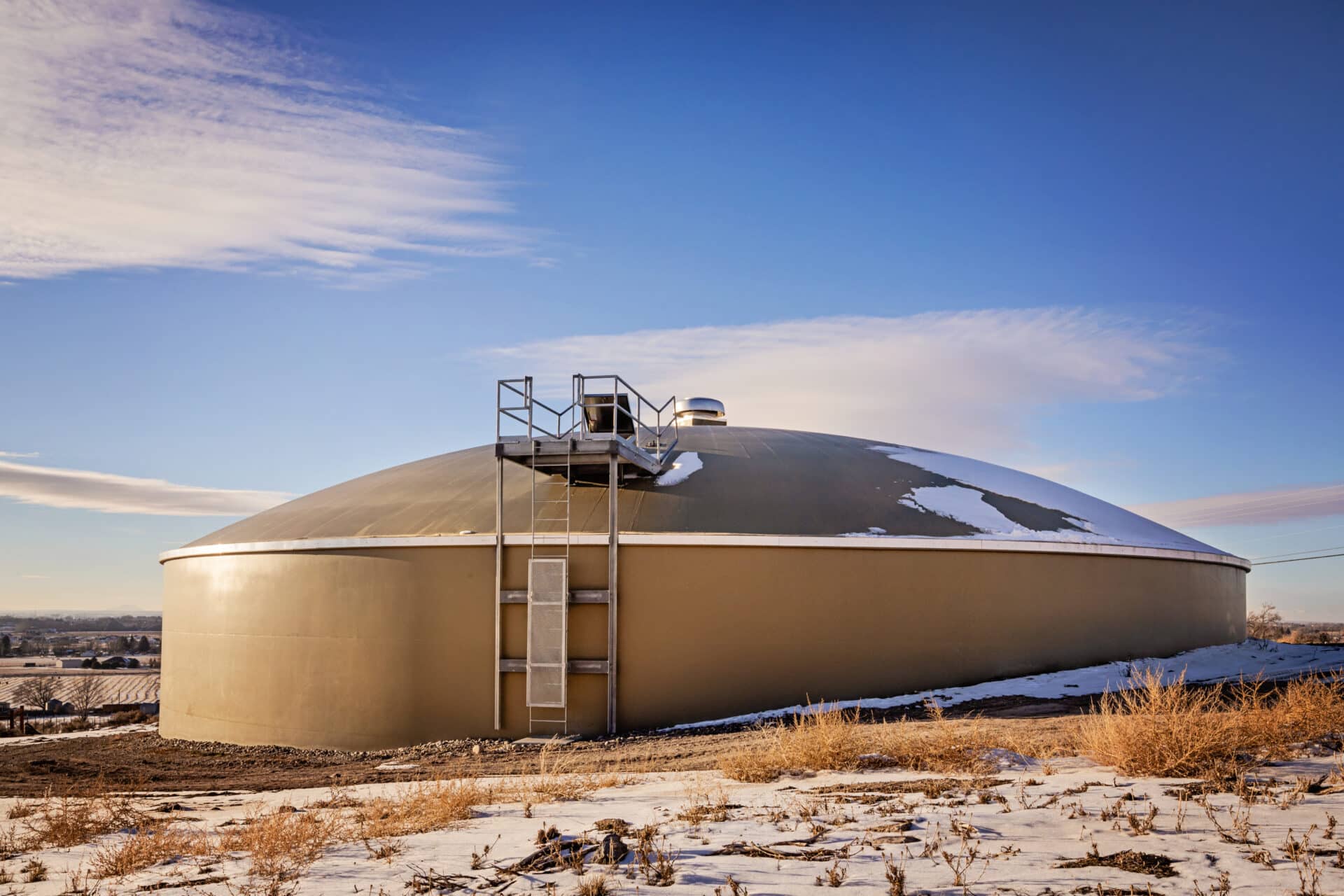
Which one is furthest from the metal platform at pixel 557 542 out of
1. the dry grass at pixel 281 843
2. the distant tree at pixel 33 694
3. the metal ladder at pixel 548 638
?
the distant tree at pixel 33 694

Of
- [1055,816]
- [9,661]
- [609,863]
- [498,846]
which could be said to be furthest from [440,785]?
[9,661]

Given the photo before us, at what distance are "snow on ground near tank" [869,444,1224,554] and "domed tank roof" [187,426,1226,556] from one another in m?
0.05

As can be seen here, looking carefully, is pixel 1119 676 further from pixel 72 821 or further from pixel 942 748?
pixel 72 821

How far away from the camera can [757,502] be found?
19.9 m

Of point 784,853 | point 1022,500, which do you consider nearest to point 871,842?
point 784,853

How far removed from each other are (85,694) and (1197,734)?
66.6 m

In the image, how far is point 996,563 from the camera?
64.7 ft

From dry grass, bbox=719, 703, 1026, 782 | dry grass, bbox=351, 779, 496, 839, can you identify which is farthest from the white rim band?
dry grass, bbox=351, 779, 496, 839

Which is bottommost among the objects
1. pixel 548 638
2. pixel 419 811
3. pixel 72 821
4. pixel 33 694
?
pixel 33 694

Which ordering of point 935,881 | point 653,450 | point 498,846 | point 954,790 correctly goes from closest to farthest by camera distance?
point 935,881, point 498,846, point 954,790, point 653,450

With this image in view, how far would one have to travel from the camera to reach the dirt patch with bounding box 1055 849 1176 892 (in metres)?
7.53

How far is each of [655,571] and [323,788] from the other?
679 cm

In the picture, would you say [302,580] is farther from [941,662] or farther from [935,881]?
[935,881]

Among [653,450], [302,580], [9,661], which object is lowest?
[9,661]
